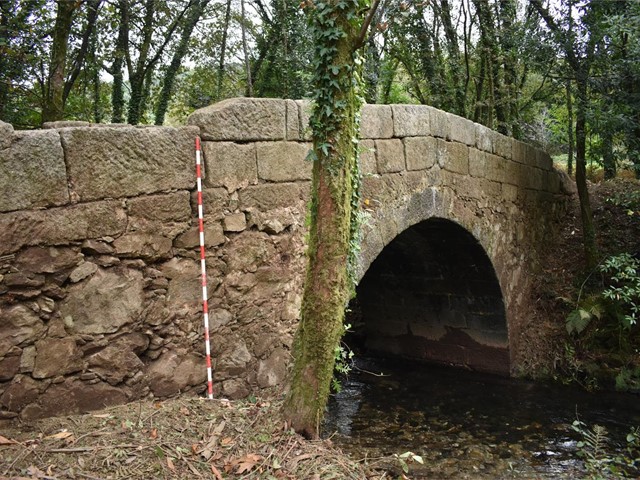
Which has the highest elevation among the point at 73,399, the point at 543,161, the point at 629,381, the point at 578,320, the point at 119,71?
the point at 119,71

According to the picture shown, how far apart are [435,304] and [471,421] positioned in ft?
7.33

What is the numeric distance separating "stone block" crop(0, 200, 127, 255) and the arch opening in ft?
13.8

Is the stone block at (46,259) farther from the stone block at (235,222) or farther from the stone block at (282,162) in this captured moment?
the stone block at (282,162)

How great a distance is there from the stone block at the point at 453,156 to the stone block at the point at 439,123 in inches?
3.2

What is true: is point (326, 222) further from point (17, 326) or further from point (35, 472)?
point (35, 472)

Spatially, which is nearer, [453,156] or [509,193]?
[453,156]

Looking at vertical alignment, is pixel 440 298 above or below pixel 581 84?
below

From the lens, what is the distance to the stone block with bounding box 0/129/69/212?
261 centimetres

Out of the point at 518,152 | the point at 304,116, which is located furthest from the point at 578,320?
the point at 304,116

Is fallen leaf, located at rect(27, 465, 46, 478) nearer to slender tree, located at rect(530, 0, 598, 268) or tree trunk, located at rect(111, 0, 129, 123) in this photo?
slender tree, located at rect(530, 0, 598, 268)

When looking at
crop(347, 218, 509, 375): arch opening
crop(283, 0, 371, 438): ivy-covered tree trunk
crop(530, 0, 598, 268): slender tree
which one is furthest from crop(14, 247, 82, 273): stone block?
crop(530, 0, 598, 268): slender tree

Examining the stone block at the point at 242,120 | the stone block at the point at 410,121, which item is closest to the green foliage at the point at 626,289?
the stone block at the point at 410,121

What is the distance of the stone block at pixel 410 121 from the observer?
16.0 feet

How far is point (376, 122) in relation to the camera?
464 centimetres
